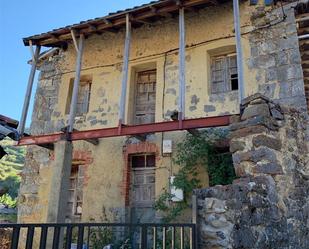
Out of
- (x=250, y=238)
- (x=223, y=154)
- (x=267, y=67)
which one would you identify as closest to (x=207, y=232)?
(x=250, y=238)

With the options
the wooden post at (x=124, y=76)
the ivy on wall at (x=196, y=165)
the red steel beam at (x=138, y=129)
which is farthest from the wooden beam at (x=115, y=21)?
the ivy on wall at (x=196, y=165)

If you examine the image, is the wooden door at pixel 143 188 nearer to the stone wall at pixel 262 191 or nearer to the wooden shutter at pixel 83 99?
the wooden shutter at pixel 83 99

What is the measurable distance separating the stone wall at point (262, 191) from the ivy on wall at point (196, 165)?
2157 mm

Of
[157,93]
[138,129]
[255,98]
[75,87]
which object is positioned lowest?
[255,98]

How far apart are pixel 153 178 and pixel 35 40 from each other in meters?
4.49

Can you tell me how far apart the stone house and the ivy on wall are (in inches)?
9.4

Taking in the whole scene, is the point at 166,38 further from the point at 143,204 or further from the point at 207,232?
the point at 207,232

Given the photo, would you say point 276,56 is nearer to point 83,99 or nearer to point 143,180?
point 143,180

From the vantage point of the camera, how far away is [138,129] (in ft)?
21.5

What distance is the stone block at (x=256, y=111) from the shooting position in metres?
4.36

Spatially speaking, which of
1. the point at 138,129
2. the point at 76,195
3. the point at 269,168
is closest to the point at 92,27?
the point at 138,129

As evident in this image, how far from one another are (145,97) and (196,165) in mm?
2435

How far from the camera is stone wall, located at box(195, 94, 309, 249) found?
3906mm

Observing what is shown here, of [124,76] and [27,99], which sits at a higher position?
[124,76]
